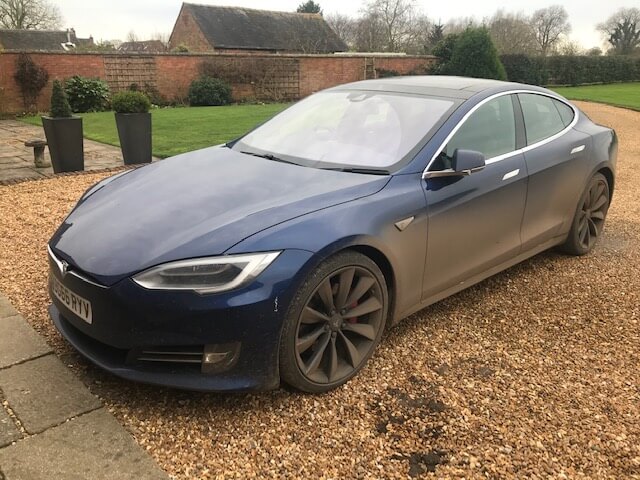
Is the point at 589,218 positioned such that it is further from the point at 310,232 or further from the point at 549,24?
the point at 549,24

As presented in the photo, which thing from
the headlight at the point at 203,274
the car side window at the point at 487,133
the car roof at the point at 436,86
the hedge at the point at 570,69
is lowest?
the headlight at the point at 203,274

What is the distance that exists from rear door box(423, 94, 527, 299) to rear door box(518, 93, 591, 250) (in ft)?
0.47

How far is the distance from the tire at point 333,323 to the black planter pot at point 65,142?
6.73m

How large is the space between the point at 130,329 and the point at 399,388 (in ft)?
4.41

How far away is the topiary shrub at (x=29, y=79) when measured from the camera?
18.4m

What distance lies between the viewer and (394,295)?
2.95m

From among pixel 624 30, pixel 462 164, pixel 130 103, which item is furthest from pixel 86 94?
pixel 624 30

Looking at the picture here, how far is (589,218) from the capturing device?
15.6 ft

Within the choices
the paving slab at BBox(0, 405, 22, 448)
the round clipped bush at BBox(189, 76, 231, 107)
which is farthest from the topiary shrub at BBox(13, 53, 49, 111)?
the paving slab at BBox(0, 405, 22, 448)

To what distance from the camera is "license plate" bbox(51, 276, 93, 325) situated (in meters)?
2.45

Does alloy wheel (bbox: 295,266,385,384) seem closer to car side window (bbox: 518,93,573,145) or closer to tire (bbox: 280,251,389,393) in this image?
tire (bbox: 280,251,389,393)

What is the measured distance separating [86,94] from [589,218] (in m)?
18.1

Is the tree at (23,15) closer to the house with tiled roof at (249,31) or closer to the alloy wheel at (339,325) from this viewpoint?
the house with tiled roof at (249,31)

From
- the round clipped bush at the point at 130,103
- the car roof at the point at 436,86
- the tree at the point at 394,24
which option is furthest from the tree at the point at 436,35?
the car roof at the point at 436,86
